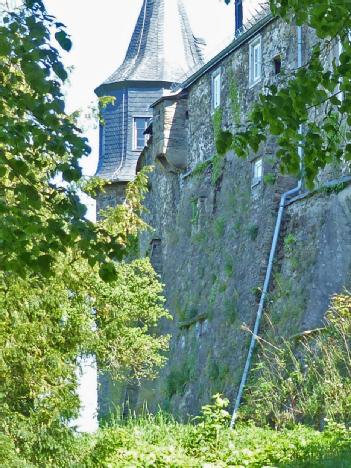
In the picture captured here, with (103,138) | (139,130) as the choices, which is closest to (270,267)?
(103,138)

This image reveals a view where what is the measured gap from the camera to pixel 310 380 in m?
21.7

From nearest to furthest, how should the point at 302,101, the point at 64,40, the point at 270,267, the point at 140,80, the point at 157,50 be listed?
the point at 64,40 < the point at 302,101 < the point at 270,267 < the point at 140,80 < the point at 157,50

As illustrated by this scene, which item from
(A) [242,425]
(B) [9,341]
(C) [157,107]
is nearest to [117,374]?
(A) [242,425]

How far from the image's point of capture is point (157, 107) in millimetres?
36469

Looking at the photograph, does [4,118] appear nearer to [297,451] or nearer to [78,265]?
[297,451]

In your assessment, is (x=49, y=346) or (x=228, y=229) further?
(x=228, y=229)

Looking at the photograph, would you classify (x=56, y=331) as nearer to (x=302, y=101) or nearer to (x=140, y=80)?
(x=302, y=101)

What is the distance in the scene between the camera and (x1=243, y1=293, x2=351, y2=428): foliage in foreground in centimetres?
1962

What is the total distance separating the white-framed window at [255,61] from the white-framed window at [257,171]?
6.07ft

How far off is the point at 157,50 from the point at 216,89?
46.6 ft

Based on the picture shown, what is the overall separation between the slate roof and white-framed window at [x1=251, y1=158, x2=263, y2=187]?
17092mm

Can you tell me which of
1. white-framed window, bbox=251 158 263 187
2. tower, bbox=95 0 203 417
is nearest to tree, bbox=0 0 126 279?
white-framed window, bbox=251 158 263 187

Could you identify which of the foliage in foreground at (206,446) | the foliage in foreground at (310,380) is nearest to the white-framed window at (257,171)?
the foliage in foreground at (310,380)

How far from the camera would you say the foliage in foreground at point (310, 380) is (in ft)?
64.4
